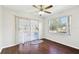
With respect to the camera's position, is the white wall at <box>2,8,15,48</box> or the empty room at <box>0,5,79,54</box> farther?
the white wall at <box>2,8,15,48</box>

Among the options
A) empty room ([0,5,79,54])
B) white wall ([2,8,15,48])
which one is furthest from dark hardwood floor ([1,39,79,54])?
white wall ([2,8,15,48])

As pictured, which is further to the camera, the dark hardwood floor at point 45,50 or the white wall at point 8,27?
the white wall at point 8,27

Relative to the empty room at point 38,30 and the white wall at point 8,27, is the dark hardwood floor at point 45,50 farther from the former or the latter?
the white wall at point 8,27

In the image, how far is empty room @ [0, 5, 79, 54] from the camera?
5.22 feet

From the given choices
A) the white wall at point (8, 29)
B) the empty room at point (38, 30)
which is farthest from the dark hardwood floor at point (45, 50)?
the white wall at point (8, 29)

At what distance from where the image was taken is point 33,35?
6.88ft

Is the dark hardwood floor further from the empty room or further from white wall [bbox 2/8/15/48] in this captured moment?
white wall [bbox 2/8/15/48]

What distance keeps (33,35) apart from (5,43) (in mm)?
824

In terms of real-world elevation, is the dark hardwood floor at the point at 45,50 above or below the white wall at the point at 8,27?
below

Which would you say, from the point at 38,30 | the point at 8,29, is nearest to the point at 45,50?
the point at 38,30

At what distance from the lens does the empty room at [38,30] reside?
1590mm
